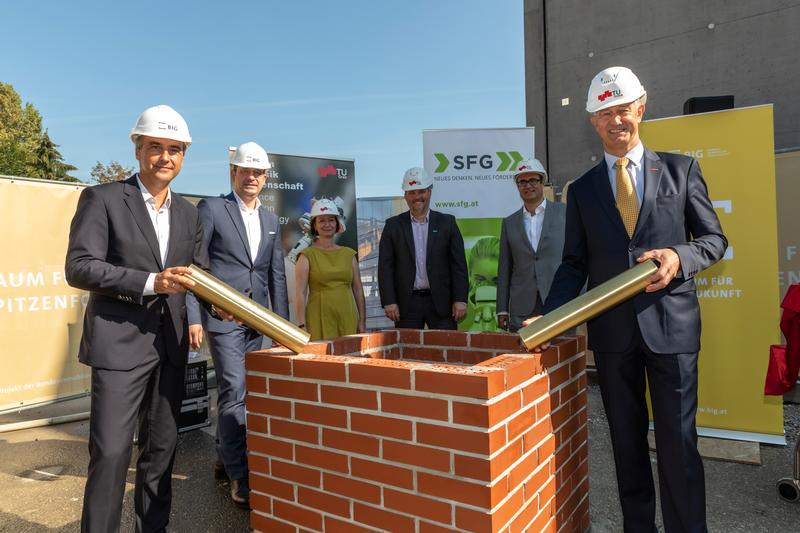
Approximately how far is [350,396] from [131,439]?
3.75 feet

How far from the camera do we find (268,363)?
6.76 feet

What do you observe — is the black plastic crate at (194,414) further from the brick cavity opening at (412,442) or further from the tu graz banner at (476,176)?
the tu graz banner at (476,176)

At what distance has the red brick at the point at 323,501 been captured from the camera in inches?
73.0

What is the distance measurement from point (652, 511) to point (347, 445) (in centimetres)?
154

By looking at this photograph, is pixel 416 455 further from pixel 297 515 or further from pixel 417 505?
pixel 297 515

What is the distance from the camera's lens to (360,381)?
69.4 inches

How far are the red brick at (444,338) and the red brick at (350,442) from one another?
0.90 meters

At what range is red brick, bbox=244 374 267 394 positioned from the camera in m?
2.07

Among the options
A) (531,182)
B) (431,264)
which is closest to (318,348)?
(431,264)

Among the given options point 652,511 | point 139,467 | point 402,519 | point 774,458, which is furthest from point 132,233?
point 774,458

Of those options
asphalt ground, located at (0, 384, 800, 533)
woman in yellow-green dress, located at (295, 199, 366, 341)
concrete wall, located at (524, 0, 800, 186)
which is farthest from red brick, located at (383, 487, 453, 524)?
concrete wall, located at (524, 0, 800, 186)

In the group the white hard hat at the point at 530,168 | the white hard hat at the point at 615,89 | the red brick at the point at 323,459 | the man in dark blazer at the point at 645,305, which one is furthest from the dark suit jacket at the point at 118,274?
the white hard hat at the point at 530,168

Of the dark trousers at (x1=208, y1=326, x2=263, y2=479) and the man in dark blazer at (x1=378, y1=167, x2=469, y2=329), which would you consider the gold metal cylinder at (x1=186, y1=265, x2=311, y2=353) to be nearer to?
the dark trousers at (x1=208, y1=326, x2=263, y2=479)

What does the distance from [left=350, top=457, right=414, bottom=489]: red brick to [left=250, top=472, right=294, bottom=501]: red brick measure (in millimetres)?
372
